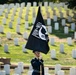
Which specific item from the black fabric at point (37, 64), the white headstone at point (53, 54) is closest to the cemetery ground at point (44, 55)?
the white headstone at point (53, 54)

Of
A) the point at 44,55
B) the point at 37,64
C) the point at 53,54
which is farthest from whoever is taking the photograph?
the point at 44,55

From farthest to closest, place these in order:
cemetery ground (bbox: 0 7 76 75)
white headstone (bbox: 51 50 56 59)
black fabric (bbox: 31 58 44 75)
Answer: white headstone (bbox: 51 50 56 59) → cemetery ground (bbox: 0 7 76 75) → black fabric (bbox: 31 58 44 75)

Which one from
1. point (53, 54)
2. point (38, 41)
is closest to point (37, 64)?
point (38, 41)

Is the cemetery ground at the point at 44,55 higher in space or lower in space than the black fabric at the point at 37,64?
lower

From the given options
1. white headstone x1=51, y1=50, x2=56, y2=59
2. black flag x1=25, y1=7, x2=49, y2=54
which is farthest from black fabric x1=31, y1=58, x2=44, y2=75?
white headstone x1=51, y1=50, x2=56, y2=59

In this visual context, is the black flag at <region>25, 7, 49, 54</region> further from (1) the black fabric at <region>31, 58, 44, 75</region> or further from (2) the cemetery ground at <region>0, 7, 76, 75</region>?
(2) the cemetery ground at <region>0, 7, 76, 75</region>

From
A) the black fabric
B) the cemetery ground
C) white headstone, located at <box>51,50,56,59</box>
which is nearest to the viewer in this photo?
the black fabric

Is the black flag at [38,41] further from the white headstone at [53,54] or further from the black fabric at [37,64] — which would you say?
the white headstone at [53,54]

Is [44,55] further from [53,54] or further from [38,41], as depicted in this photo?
[38,41]

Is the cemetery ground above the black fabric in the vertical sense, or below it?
below

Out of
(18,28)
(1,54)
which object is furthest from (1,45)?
(18,28)

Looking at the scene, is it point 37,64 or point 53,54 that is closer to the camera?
point 37,64

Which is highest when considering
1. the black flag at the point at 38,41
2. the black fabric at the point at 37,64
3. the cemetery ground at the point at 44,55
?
the black flag at the point at 38,41

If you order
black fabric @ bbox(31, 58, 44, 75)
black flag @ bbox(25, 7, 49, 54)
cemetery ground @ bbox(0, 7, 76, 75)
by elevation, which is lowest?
cemetery ground @ bbox(0, 7, 76, 75)
